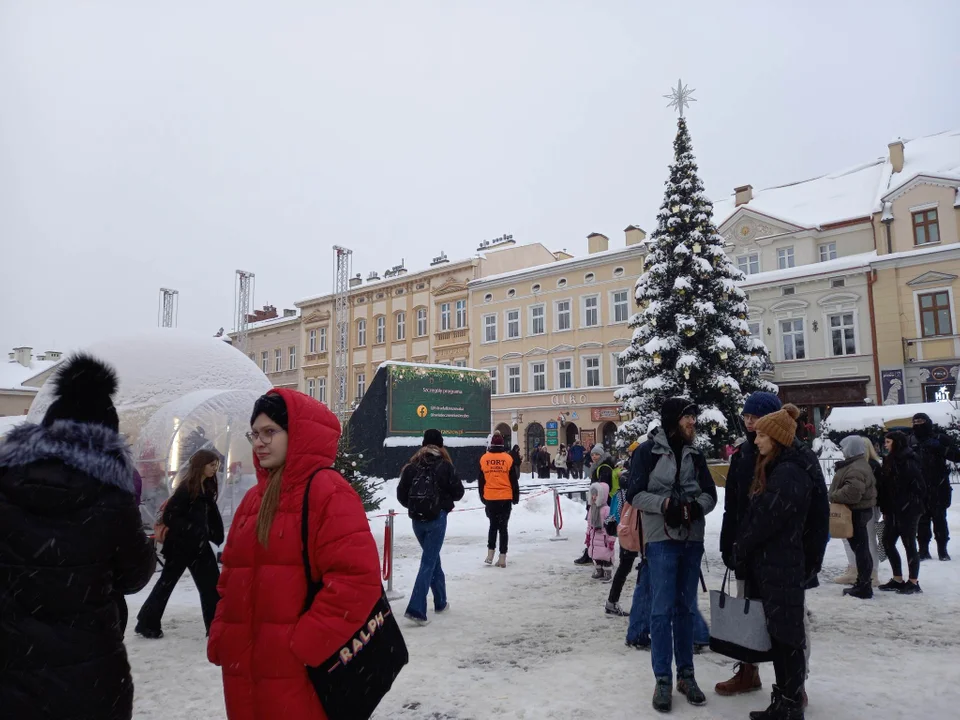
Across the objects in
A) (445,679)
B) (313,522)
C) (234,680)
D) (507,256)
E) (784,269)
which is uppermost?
(507,256)

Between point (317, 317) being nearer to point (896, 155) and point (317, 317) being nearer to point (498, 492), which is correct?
point (896, 155)

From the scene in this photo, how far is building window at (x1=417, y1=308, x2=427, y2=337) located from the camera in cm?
4319

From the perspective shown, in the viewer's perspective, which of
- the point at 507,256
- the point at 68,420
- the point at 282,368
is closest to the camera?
the point at 68,420

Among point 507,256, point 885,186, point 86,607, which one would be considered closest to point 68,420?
point 86,607

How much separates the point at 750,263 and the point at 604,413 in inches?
386

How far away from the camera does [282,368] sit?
5122 cm

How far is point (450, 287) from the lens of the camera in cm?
4178

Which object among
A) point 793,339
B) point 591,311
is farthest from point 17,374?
point 793,339

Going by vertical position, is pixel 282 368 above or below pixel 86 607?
above

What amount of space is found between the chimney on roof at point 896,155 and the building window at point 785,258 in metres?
7.08

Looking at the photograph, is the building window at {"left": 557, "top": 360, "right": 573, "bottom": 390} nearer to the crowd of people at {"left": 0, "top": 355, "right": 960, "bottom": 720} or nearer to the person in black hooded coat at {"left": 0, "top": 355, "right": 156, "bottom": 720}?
the crowd of people at {"left": 0, "top": 355, "right": 960, "bottom": 720}

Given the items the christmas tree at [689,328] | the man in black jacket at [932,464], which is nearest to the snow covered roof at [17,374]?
the christmas tree at [689,328]

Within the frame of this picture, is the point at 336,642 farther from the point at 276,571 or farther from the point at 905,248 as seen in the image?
the point at 905,248

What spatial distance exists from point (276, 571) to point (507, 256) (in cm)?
3929
